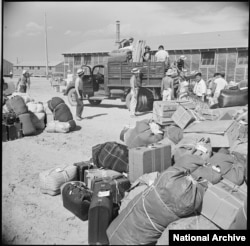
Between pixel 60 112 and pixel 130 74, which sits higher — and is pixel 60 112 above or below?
below

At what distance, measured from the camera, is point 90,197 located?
3.42 m

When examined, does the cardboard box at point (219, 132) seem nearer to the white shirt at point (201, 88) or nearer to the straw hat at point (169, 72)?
the white shirt at point (201, 88)

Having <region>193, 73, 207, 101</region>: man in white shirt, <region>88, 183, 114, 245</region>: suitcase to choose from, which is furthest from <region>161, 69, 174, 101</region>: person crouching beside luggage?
<region>88, 183, 114, 245</region>: suitcase

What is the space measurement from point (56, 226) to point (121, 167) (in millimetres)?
1301

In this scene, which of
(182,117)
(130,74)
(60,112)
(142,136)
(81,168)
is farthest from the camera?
(130,74)

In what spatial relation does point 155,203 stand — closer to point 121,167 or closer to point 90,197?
point 90,197

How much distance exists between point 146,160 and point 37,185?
1.62m

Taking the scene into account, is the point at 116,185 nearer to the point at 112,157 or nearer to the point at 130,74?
the point at 112,157

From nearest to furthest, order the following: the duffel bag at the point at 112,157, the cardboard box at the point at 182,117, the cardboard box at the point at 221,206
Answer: the cardboard box at the point at 221,206 → the duffel bag at the point at 112,157 → the cardboard box at the point at 182,117

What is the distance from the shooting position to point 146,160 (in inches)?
149

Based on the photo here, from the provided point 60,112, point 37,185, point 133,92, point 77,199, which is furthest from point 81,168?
point 133,92

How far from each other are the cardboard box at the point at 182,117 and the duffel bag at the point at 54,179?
2119 millimetres

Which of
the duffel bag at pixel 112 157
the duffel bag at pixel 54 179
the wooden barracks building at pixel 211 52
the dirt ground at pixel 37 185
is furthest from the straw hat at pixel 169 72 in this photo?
the wooden barracks building at pixel 211 52

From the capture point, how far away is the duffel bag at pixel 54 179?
3.90 metres
